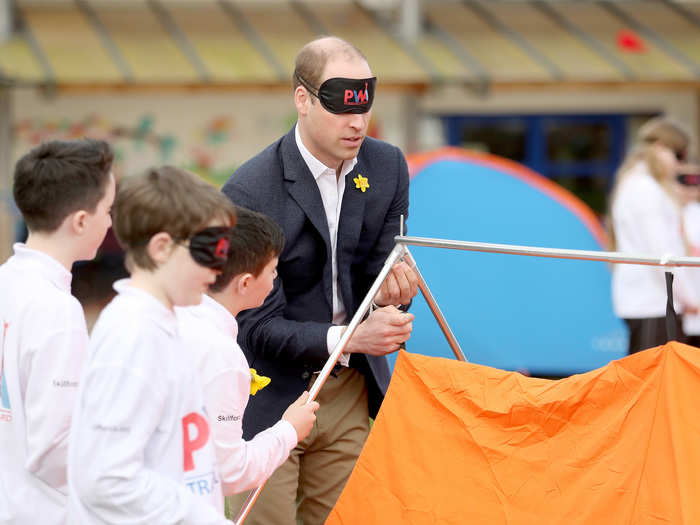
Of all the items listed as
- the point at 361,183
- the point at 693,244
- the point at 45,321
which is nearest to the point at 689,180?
the point at 693,244

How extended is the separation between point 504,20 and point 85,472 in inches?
401

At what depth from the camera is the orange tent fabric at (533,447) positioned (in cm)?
227

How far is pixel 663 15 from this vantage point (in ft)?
36.5

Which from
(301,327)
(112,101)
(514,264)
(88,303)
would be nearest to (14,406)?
(301,327)

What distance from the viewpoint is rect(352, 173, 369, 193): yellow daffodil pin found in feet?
8.90

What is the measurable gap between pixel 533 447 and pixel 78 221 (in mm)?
1213

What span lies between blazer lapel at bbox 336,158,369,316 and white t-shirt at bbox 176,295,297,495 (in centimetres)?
68

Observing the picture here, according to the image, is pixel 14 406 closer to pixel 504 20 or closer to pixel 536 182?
pixel 536 182

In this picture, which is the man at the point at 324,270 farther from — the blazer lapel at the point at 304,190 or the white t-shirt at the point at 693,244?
the white t-shirt at the point at 693,244

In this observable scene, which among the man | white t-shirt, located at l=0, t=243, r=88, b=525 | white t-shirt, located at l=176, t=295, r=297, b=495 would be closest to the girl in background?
the man

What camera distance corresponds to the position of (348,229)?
268 centimetres

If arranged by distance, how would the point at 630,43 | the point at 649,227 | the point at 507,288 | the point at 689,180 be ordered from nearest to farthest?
the point at 649,227, the point at 689,180, the point at 507,288, the point at 630,43

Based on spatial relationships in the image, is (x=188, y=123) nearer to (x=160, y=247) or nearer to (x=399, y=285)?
(x=399, y=285)

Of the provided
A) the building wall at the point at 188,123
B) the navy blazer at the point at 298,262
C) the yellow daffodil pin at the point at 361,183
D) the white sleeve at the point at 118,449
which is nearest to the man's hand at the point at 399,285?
the navy blazer at the point at 298,262
